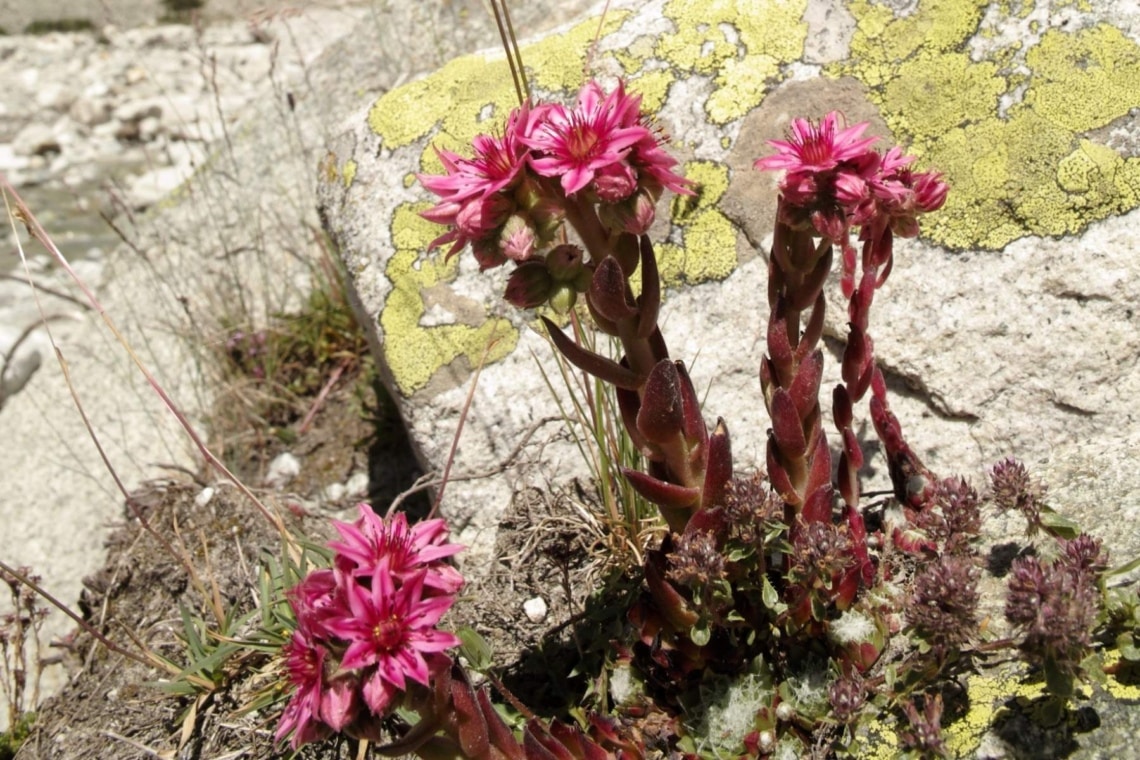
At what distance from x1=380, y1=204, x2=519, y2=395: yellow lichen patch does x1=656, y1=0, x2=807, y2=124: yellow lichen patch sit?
1090 millimetres

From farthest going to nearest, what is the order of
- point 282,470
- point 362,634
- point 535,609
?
point 282,470 → point 535,609 → point 362,634

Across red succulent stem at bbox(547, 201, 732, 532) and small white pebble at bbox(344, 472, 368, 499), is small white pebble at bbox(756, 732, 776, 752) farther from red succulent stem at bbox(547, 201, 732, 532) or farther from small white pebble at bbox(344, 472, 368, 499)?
small white pebble at bbox(344, 472, 368, 499)

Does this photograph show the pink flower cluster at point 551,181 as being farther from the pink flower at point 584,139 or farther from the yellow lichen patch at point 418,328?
the yellow lichen patch at point 418,328

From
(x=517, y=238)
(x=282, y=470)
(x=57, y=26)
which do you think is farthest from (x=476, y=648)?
(x=57, y=26)

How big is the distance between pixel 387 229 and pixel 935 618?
2462 millimetres

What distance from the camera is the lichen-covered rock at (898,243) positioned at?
116 inches

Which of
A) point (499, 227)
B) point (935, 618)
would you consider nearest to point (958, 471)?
point (935, 618)

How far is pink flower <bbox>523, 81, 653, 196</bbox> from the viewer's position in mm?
2025

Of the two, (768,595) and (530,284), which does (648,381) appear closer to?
(530,284)

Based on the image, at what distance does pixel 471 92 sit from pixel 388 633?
8.54 feet

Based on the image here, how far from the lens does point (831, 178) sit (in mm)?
2238

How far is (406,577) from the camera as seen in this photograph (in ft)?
6.38

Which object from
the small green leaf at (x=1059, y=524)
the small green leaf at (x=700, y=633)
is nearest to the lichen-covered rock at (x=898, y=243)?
the small green leaf at (x=1059, y=524)

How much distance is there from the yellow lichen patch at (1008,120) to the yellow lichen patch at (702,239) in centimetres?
61
